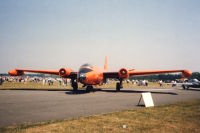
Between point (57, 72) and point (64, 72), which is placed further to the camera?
point (57, 72)

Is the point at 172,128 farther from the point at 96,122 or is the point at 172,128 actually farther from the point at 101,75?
the point at 101,75

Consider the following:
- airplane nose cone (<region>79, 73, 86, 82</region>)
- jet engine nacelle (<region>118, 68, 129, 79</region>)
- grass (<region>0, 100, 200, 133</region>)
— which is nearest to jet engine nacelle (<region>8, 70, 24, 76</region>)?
airplane nose cone (<region>79, 73, 86, 82</region>)

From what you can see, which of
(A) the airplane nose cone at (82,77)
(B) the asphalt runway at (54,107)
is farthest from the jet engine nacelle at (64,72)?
(B) the asphalt runway at (54,107)

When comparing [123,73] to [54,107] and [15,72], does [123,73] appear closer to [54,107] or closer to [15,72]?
[15,72]

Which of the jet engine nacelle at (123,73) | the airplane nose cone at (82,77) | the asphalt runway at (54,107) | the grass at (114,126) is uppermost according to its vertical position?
the jet engine nacelle at (123,73)

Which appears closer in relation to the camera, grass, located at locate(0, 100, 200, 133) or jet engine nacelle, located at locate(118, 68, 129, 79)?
grass, located at locate(0, 100, 200, 133)

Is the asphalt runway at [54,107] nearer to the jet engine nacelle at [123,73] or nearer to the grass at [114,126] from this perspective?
the grass at [114,126]

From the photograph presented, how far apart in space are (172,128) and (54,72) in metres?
23.5

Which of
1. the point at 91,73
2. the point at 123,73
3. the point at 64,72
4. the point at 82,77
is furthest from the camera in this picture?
the point at 64,72

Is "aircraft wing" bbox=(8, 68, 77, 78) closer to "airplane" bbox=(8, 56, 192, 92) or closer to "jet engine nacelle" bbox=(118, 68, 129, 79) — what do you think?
"airplane" bbox=(8, 56, 192, 92)

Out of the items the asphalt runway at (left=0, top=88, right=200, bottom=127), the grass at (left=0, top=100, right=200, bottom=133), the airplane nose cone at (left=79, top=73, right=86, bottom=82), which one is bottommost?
the grass at (left=0, top=100, right=200, bottom=133)

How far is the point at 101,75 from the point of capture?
91.2 feet

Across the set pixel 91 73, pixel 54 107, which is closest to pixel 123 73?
pixel 91 73

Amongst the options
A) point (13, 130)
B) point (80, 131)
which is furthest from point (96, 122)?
point (13, 130)
